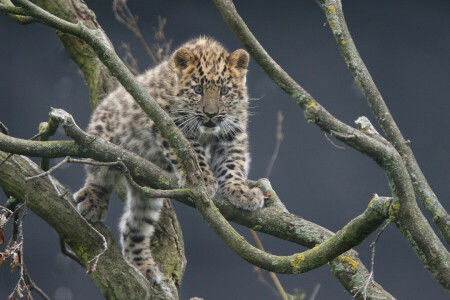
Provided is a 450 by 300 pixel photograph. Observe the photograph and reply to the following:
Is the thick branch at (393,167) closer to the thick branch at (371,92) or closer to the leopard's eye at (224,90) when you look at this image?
the thick branch at (371,92)

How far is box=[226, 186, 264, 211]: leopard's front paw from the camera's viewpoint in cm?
332

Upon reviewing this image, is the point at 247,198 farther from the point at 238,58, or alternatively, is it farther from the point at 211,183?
the point at 238,58

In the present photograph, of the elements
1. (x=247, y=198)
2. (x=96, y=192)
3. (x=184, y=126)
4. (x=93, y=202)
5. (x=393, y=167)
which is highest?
(x=184, y=126)

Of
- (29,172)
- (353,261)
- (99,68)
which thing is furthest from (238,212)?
(99,68)

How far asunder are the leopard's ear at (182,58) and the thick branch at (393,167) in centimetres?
101

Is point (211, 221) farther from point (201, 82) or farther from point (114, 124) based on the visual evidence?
point (114, 124)

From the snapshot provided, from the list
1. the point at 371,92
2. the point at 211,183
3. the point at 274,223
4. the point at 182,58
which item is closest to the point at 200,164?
the point at 211,183

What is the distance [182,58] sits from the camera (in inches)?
157

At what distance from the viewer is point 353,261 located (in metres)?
3.07

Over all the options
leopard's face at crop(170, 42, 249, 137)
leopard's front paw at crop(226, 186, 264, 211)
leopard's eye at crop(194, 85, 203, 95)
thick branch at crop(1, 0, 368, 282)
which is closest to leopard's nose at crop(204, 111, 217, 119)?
leopard's face at crop(170, 42, 249, 137)

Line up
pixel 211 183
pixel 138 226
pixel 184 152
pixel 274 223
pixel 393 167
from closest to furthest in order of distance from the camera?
1. pixel 393 167
2. pixel 184 152
3. pixel 274 223
4. pixel 211 183
5. pixel 138 226

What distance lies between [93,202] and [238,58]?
4.11 ft

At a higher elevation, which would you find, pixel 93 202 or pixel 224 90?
pixel 224 90

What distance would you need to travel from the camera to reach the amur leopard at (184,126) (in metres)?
3.86
